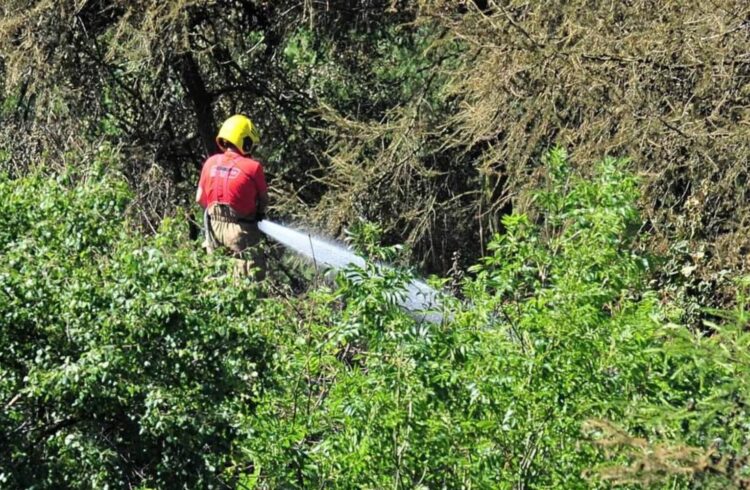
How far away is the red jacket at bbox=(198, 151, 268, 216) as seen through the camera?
9.88 metres

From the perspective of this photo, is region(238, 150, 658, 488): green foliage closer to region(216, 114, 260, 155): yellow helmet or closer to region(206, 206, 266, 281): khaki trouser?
region(206, 206, 266, 281): khaki trouser

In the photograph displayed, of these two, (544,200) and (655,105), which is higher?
(544,200)

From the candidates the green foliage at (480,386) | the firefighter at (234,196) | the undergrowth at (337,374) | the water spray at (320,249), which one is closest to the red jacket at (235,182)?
the firefighter at (234,196)

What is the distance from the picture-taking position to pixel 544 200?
5875mm

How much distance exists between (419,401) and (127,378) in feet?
3.69

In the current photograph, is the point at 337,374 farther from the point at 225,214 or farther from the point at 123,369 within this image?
the point at 225,214

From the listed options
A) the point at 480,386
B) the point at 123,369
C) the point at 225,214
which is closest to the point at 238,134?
the point at 225,214

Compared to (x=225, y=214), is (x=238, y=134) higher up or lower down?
higher up

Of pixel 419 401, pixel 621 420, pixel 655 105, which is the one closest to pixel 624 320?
pixel 621 420

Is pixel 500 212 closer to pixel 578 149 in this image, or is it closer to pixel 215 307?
pixel 578 149

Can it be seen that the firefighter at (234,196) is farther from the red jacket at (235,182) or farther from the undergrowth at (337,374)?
the undergrowth at (337,374)

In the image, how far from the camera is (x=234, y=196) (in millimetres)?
9891

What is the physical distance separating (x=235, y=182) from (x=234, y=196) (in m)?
0.10

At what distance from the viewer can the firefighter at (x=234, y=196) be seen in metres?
9.89
